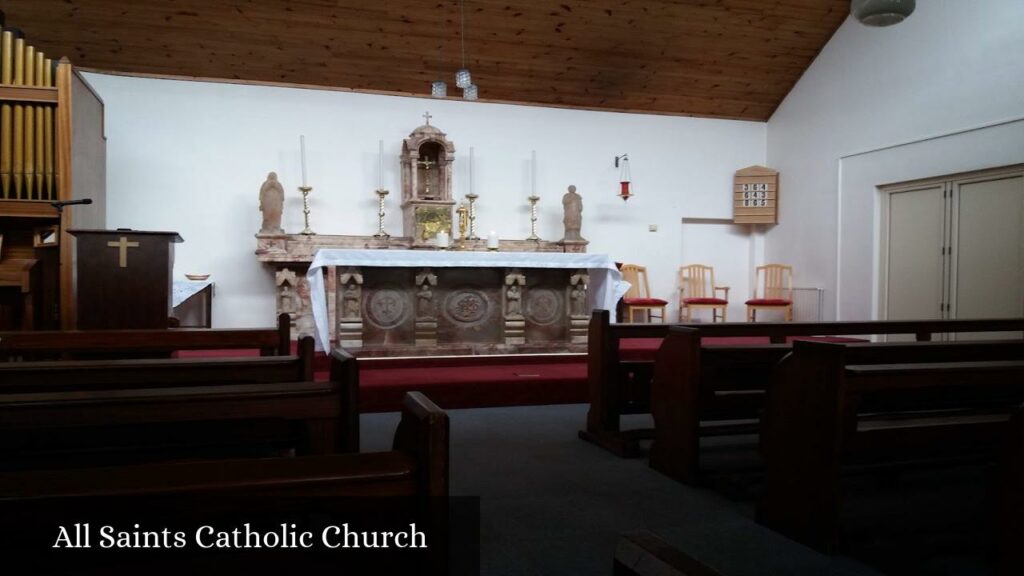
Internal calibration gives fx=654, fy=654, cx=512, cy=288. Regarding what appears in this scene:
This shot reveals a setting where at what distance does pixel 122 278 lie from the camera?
3672 mm

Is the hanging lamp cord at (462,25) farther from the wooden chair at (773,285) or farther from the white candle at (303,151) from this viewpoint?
the wooden chair at (773,285)

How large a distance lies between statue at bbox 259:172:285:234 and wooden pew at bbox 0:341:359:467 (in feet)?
17.2

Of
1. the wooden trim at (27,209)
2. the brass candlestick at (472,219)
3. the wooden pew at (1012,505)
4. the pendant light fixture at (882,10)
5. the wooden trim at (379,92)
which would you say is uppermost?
the wooden trim at (379,92)

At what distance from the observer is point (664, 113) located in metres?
8.98

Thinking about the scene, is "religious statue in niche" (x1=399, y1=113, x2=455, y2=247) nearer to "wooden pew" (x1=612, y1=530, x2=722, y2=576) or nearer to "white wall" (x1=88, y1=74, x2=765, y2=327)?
"white wall" (x1=88, y1=74, x2=765, y2=327)

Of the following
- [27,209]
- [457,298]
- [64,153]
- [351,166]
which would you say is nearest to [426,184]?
[351,166]

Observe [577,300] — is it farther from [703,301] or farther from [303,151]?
[303,151]

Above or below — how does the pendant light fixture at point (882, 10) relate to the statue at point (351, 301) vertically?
above

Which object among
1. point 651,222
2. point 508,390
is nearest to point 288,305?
point 508,390

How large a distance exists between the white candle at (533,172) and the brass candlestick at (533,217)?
3.2 inches

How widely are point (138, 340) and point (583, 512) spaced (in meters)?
1.90

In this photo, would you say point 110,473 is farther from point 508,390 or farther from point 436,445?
point 508,390

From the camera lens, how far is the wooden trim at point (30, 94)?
4.59 metres

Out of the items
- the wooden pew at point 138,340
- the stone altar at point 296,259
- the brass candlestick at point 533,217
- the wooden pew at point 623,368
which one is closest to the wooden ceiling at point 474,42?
the brass candlestick at point 533,217
